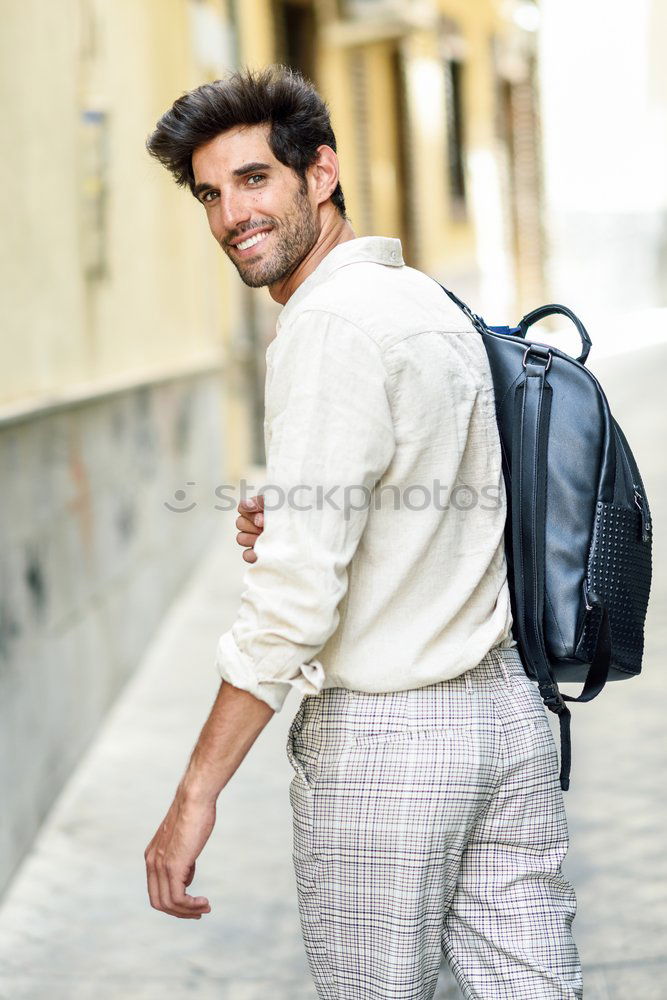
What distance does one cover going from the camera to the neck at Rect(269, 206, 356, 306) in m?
1.83

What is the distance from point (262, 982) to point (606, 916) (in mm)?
851

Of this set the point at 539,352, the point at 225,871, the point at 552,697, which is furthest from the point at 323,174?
the point at 225,871

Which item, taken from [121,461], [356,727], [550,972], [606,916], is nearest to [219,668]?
[356,727]

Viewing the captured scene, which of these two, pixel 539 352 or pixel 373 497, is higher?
pixel 539 352

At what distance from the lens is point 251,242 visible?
71.4 inches

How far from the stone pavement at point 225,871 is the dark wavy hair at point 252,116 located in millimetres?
1912

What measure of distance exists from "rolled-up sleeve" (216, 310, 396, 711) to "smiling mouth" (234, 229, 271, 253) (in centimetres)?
25

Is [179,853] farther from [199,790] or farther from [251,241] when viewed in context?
[251,241]

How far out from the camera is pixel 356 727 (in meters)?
1.71

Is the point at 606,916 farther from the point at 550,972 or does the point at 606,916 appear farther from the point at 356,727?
the point at 356,727

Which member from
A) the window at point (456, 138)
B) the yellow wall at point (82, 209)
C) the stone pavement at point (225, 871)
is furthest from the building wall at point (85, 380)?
the window at point (456, 138)

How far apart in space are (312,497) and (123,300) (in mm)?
4375

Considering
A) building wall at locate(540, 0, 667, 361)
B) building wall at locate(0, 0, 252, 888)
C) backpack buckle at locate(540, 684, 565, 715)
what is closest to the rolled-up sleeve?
backpack buckle at locate(540, 684, 565, 715)

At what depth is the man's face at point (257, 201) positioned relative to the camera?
179 centimetres
